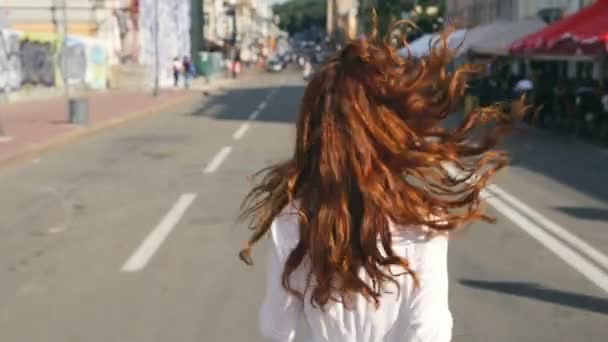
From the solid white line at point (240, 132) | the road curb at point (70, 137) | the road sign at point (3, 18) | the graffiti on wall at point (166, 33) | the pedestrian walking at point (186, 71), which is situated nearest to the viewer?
the road curb at point (70, 137)

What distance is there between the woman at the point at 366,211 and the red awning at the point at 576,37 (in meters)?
16.0

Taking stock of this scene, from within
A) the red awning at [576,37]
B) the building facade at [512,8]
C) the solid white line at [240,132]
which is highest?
the building facade at [512,8]

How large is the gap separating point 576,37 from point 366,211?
1743cm

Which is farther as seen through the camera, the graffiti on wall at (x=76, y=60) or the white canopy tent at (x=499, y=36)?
the graffiti on wall at (x=76, y=60)

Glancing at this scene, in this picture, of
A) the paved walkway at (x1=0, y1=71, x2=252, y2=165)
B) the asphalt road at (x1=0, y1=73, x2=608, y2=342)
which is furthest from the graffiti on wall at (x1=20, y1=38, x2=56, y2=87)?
the asphalt road at (x1=0, y1=73, x2=608, y2=342)

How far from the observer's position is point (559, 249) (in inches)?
328

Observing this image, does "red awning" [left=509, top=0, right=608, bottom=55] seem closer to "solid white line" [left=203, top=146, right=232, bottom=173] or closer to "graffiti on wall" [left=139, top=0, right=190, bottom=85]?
"solid white line" [left=203, top=146, right=232, bottom=173]

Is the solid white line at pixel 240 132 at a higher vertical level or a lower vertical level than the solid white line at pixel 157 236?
higher

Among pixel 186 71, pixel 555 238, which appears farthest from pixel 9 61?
pixel 555 238

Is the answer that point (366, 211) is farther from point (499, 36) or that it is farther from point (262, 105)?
point (262, 105)

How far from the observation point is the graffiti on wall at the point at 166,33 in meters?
57.7

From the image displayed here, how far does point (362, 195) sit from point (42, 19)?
47878 millimetres

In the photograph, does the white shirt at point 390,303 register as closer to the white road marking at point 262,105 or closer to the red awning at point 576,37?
the red awning at point 576,37

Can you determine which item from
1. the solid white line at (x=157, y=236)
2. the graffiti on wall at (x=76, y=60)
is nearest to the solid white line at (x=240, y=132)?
the solid white line at (x=157, y=236)
